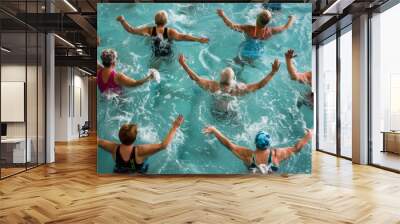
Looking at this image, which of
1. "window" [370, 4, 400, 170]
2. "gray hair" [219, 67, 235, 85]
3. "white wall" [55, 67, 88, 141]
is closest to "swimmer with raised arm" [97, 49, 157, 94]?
"gray hair" [219, 67, 235, 85]

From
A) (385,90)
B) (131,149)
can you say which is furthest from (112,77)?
A: (385,90)

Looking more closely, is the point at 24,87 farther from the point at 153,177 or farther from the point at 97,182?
the point at 153,177

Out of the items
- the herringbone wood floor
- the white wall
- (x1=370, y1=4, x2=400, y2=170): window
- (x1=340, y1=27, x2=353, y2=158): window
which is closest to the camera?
the herringbone wood floor

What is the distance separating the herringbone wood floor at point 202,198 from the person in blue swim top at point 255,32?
222cm

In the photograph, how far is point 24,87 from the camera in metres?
7.27

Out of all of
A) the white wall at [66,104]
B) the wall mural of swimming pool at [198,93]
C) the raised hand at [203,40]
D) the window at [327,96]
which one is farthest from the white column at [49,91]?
the white wall at [66,104]

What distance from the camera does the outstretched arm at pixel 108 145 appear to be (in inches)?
260

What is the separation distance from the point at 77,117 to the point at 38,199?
13261mm

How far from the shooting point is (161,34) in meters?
6.62

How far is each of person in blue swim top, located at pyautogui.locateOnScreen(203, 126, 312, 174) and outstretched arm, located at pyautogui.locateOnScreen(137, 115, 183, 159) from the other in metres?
0.51

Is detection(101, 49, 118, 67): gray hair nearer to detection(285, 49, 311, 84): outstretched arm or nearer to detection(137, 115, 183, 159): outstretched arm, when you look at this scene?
detection(137, 115, 183, 159): outstretched arm

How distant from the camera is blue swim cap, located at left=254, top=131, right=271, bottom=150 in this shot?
6.57 m

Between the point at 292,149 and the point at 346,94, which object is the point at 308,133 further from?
the point at 346,94

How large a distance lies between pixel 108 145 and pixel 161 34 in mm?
2252
